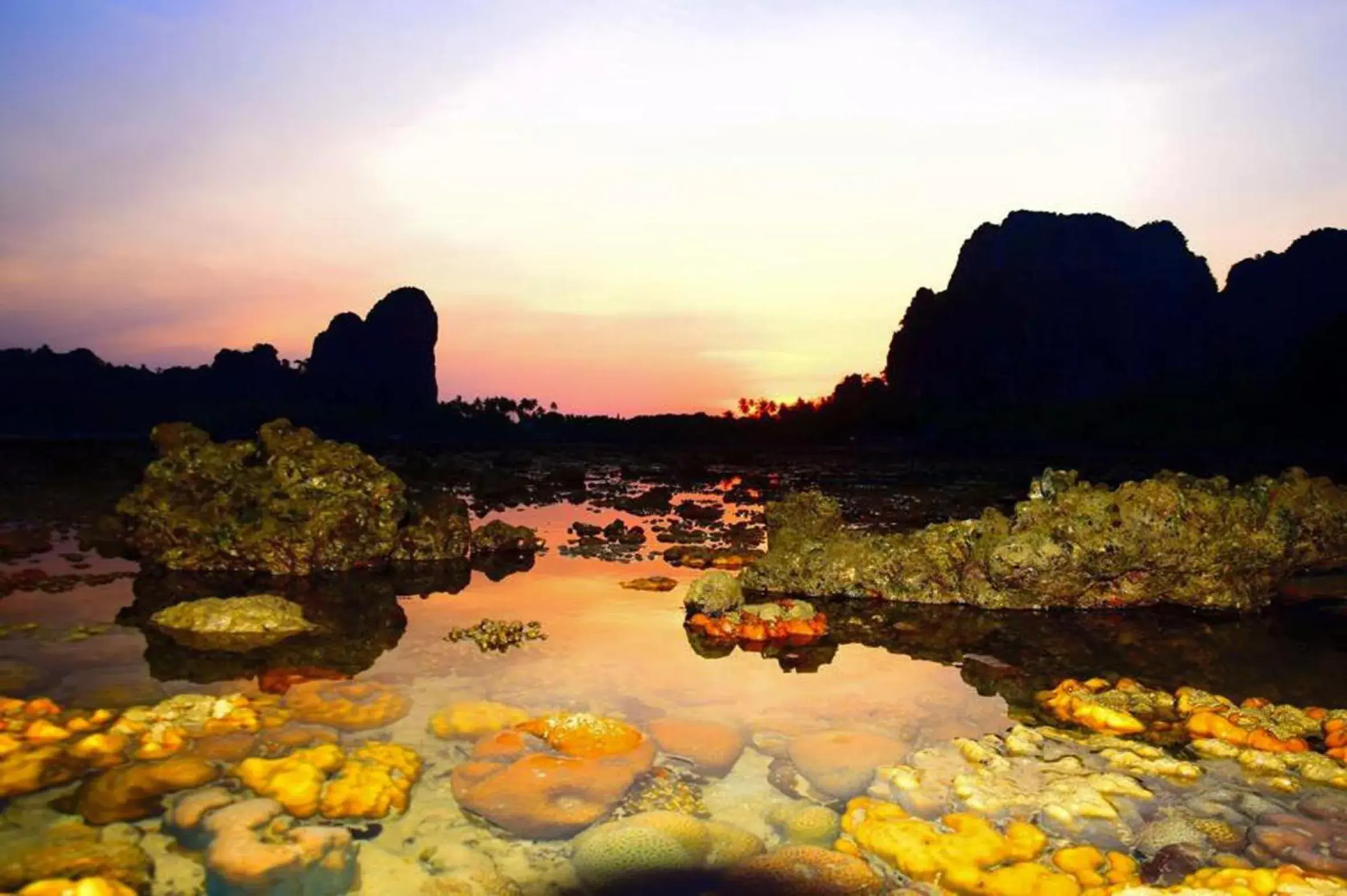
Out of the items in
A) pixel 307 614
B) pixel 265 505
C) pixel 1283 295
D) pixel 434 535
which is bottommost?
pixel 307 614

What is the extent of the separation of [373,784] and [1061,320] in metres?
189

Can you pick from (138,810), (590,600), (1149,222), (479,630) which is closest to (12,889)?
(138,810)

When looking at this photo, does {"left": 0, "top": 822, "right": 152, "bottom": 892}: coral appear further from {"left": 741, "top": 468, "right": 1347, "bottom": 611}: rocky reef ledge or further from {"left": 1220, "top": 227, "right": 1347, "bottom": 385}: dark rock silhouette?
{"left": 1220, "top": 227, "right": 1347, "bottom": 385}: dark rock silhouette

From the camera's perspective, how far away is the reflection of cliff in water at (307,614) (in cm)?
1339

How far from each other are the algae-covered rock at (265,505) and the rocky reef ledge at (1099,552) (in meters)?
11.8

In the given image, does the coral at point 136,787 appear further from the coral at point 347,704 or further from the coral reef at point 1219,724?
the coral reef at point 1219,724

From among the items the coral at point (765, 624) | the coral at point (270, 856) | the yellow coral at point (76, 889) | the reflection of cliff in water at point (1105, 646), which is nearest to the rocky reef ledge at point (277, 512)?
the coral at point (765, 624)

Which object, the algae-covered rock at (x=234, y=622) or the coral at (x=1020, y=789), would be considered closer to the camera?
the coral at (x=1020, y=789)

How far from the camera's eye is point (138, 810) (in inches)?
317

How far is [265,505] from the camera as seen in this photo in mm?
22734

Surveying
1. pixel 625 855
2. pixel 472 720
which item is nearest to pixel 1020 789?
pixel 625 855

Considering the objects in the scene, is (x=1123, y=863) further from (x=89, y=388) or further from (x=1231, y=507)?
(x=89, y=388)

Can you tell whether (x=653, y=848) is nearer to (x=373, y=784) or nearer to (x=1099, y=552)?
(x=373, y=784)

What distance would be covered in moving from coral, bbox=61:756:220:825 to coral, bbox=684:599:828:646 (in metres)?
9.29
